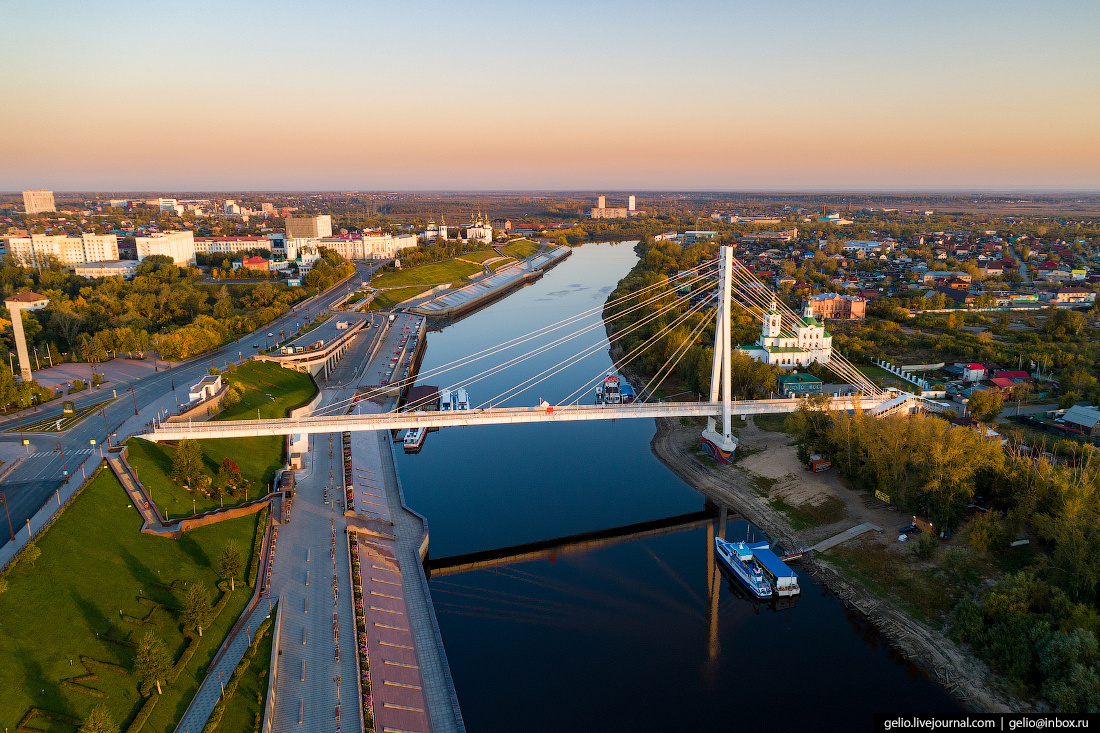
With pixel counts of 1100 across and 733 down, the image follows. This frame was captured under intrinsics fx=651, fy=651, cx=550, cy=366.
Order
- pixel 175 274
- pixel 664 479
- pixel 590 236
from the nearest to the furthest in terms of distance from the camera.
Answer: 1. pixel 664 479
2. pixel 175 274
3. pixel 590 236

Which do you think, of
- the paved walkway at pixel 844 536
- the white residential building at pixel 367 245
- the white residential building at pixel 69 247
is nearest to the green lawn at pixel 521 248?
the white residential building at pixel 367 245

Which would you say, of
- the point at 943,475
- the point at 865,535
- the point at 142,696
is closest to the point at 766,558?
the point at 865,535

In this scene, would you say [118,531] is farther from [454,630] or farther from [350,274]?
[350,274]

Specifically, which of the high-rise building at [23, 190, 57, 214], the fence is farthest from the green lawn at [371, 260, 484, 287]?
the high-rise building at [23, 190, 57, 214]

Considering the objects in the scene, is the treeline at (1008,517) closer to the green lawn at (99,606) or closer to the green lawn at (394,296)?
the green lawn at (99,606)

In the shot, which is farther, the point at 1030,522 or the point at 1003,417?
the point at 1003,417

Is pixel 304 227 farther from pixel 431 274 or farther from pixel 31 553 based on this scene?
pixel 31 553
